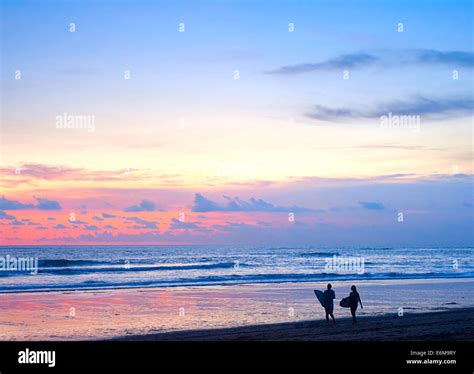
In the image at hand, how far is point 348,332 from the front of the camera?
19.2 metres

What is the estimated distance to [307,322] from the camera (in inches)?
854

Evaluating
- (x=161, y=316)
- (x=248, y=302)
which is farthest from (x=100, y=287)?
(x=161, y=316)

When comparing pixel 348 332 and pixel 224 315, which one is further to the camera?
pixel 224 315

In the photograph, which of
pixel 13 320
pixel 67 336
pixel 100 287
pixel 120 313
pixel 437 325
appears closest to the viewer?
pixel 67 336

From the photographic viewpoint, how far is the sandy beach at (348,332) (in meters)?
18.1

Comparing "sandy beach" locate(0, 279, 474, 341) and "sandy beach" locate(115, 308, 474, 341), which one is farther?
"sandy beach" locate(0, 279, 474, 341)

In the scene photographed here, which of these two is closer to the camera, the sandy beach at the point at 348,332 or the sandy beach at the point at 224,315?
the sandy beach at the point at 348,332

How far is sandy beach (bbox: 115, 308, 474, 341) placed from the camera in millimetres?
18125
